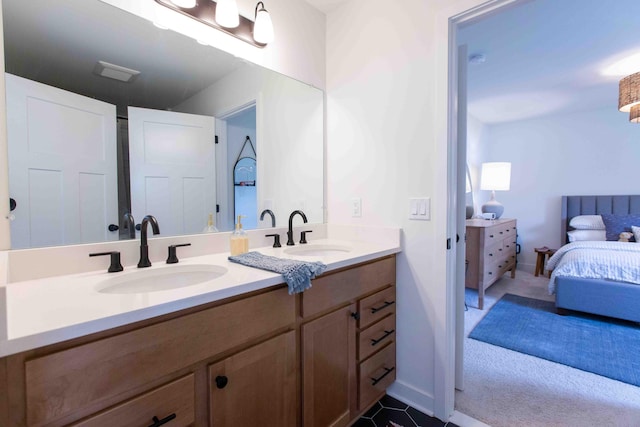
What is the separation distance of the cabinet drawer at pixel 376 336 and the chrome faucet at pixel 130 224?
3.51 ft

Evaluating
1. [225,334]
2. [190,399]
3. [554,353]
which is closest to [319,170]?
[225,334]

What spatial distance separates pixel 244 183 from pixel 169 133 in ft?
1.45

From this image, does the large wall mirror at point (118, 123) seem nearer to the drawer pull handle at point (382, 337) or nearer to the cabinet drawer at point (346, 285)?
the cabinet drawer at point (346, 285)

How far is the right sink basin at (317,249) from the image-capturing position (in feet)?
5.35

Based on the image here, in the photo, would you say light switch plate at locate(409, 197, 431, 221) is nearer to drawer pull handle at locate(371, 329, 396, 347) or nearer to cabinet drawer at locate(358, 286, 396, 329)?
cabinet drawer at locate(358, 286, 396, 329)

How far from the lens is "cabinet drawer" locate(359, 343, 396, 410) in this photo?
1.43 m

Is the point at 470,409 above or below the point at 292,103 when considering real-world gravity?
below

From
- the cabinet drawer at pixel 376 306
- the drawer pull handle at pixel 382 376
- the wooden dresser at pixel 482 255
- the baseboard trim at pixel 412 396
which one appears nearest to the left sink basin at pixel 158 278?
the cabinet drawer at pixel 376 306

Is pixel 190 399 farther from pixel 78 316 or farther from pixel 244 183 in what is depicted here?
pixel 244 183

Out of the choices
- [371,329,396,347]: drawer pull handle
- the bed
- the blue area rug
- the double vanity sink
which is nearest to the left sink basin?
the double vanity sink

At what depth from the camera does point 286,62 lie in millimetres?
1729

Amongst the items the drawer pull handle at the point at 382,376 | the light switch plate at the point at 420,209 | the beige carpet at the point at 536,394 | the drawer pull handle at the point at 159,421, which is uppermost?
the light switch plate at the point at 420,209

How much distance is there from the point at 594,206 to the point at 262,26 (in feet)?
15.2

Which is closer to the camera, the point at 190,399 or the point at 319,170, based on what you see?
the point at 190,399
